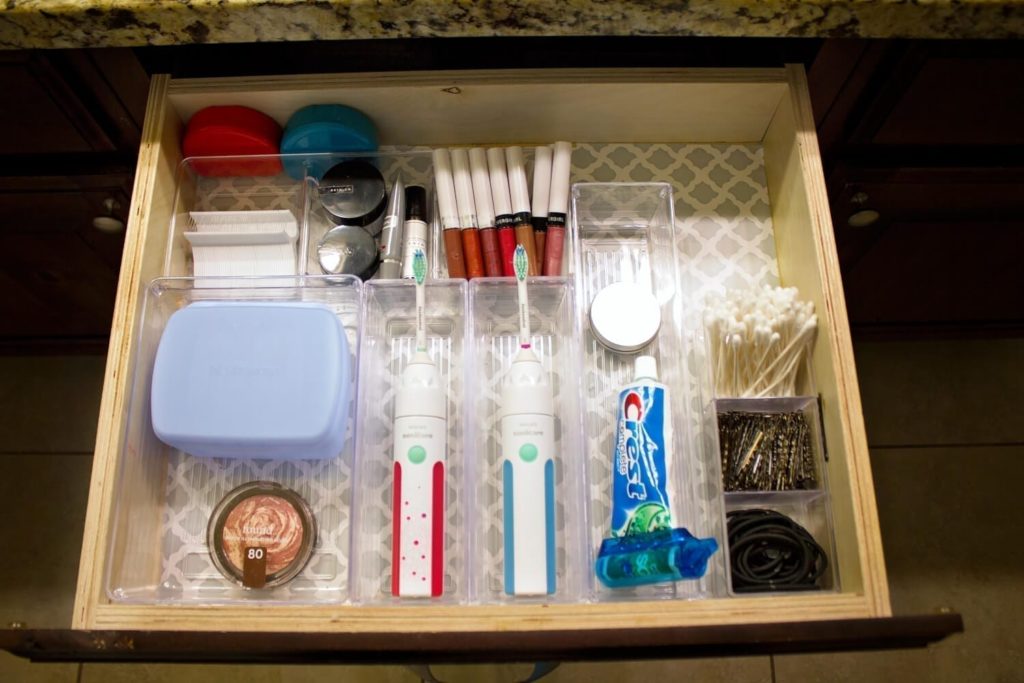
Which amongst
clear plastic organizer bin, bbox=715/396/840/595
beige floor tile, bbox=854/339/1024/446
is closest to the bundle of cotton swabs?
clear plastic organizer bin, bbox=715/396/840/595

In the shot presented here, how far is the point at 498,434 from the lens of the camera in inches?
25.7

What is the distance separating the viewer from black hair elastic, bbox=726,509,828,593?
1.91 feet

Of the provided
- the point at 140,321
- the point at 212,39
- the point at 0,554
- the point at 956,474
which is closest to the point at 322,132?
the point at 212,39

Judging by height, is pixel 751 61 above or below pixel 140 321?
above

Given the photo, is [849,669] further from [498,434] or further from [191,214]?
[191,214]

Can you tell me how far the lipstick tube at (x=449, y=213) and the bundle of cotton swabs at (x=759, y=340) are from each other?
0.79 ft

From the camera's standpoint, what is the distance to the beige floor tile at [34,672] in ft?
3.51

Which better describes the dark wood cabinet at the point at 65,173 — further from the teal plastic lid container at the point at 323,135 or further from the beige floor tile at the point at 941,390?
the beige floor tile at the point at 941,390

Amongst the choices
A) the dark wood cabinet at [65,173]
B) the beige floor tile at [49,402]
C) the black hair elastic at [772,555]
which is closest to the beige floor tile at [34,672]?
the beige floor tile at [49,402]

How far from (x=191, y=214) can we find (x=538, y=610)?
496mm

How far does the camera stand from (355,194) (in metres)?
0.72

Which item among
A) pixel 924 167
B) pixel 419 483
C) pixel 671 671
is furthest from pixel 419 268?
pixel 671 671

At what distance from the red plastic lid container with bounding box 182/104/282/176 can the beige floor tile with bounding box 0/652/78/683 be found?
82 cm

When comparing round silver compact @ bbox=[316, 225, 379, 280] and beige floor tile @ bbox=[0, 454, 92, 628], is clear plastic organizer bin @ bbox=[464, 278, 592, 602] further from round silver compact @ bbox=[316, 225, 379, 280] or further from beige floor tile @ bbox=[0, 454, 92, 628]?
beige floor tile @ bbox=[0, 454, 92, 628]
